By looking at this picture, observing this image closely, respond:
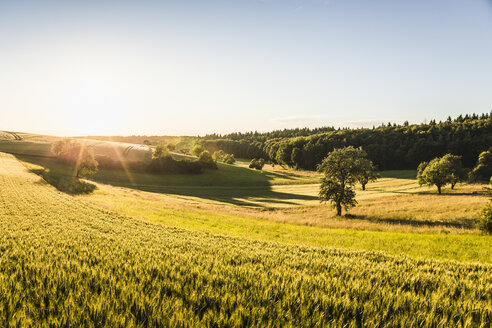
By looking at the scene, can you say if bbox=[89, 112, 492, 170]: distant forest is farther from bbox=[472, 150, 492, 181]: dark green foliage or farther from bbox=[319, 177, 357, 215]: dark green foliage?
bbox=[319, 177, 357, 215]: dark green foliage

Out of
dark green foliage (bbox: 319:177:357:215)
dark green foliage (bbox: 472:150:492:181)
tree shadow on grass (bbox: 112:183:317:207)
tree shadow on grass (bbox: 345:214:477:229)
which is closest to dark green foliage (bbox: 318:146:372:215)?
dark green foliage (bbox: 319:177:357:215)

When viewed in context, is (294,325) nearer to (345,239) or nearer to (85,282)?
(85,282)

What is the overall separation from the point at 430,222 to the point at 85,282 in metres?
36.1

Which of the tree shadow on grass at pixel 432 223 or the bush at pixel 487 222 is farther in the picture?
the tree shadow on grass at pixel 432 223

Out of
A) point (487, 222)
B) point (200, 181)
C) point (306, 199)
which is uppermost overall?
point (487, 222)

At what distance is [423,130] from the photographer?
410 ft

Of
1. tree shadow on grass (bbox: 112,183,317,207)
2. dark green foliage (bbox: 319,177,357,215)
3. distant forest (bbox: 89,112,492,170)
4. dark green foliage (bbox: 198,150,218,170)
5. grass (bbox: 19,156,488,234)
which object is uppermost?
distant forest (bbox: 89,112,492,170)

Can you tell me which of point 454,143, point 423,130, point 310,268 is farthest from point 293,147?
point 310,268

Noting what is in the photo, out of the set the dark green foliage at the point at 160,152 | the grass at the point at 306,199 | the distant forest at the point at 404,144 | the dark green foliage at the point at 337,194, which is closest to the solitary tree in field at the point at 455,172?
the grass at the point at 306,199

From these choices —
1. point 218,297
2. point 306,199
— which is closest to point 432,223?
point 306,199

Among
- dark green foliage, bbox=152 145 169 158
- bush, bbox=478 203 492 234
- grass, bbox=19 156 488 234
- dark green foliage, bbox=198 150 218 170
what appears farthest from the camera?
dark green foliage, bbox=198 150 218 170

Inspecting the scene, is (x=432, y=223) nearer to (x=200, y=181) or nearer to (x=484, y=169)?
(x=200, y=181)

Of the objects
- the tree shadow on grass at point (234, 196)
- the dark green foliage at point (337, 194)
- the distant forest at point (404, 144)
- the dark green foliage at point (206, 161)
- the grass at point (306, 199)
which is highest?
the distant forest at point (404, 144)

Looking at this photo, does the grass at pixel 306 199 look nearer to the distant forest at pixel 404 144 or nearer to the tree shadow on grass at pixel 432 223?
the tree shadow on grass at pixel 432 223
